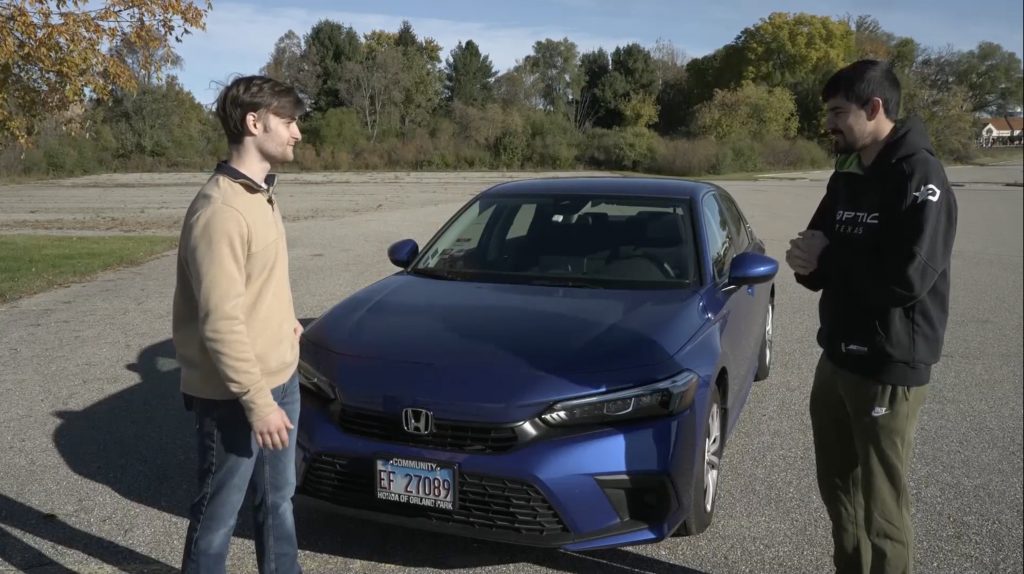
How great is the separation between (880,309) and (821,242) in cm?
28

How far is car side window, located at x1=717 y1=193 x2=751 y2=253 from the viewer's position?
539 centimetres

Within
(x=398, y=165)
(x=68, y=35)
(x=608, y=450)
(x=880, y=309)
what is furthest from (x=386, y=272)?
(x=398, y=165)

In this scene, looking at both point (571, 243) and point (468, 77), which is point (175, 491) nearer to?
point (571, 243)

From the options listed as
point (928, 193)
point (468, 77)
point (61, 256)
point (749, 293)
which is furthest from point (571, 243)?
point (468, 77)

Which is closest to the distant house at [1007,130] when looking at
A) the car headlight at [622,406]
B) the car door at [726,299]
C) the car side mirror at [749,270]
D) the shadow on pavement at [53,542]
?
the car door at [726,299]

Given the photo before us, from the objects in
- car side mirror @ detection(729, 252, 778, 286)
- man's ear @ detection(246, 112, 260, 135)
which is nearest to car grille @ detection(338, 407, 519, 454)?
man's ear @ detection(246, 112, 260, 135)

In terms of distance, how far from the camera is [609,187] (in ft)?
16.8

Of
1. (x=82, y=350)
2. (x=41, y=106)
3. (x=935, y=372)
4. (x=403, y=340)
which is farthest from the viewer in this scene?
(x=41, y=106)

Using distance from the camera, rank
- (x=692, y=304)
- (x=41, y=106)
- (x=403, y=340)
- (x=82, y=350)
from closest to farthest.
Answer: (x=403, y=340) → (x=692, y=304) → (x=82, y=350) → (x=41, y=106)

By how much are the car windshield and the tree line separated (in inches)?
1201

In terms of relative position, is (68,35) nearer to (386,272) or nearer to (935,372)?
(386,272)

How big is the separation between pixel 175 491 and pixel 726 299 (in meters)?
2.81

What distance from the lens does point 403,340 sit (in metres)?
3.54

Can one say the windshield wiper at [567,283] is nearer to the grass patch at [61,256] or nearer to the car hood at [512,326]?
the car hood at [512,326]
